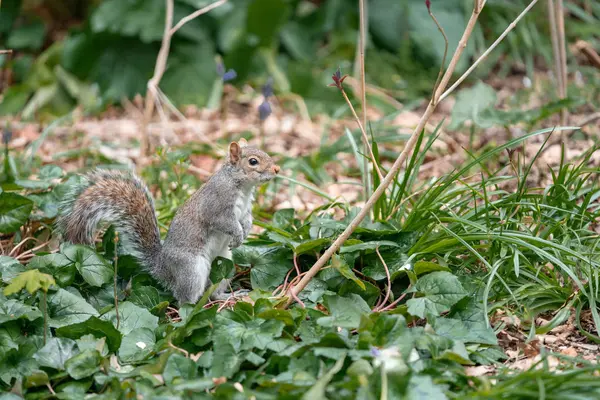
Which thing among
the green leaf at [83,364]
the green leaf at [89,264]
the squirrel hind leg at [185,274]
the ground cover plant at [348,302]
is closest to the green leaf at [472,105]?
the ground cover plant at [348,302]

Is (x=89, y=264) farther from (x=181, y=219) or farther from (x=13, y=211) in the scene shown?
(x=13, y=211)

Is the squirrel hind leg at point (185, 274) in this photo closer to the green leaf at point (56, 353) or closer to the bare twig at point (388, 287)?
the green leaf at point (56, 353)

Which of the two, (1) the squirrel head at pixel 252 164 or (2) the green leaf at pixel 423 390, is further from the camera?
(1) the squirrel head at pixel 252 164

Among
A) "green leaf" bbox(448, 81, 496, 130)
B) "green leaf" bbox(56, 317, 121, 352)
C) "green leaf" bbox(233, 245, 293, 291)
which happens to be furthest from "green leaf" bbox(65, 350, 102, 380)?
"green leaf" bbox(448, 81, 496, 130)

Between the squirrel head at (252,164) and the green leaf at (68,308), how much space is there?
0.86m

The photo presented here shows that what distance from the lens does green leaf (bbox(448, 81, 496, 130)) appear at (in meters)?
4.36

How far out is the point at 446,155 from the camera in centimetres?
490

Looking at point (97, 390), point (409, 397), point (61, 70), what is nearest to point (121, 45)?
point (61, 70)

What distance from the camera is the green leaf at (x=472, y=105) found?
14.3 feet

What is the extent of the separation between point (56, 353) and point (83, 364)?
0.15m

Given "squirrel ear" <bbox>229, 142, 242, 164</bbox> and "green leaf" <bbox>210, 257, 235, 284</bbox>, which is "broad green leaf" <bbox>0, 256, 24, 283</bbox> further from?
"squirrel ear" <bbox>229, 142, 242, 164</bbox>

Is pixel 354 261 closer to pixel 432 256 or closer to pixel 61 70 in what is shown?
pixel 432 256

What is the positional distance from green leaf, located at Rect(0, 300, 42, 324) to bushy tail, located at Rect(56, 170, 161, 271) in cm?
48

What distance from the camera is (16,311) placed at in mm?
2795
